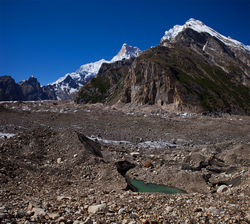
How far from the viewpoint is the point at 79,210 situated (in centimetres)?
901

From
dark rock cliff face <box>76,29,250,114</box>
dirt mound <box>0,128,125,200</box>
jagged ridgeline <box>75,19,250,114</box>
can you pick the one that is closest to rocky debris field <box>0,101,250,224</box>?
dirt mound <box>0,128,125,200</box>

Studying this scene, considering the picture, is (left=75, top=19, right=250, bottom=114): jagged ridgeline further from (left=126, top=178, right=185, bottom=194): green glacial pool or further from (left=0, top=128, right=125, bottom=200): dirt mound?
(left=0, top=128, right=125, bottom=200): dirt mound

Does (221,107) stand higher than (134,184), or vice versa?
(221,107)

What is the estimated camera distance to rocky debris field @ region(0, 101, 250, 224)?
8.61 metres

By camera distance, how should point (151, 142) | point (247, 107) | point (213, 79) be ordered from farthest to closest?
point (213, 79) < point (247, 107) < point (151, 142)

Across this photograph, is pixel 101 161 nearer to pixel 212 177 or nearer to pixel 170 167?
pixel 170 167

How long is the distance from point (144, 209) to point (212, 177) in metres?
11.2

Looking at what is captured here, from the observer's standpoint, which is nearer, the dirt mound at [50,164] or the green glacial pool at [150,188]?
the dirt mound at [50,164]

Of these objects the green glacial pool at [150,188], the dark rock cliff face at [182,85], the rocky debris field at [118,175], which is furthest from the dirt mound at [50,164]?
the dark rock cliff face at [182,85]

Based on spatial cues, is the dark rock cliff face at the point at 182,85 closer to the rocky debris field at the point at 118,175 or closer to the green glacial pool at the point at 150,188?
the rocky debris field at the point at 118,175

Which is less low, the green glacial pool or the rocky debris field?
the rocky debris field

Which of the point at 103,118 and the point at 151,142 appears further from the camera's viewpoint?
the point at 103,118

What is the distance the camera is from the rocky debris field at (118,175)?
28.2 ft

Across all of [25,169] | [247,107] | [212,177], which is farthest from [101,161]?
[247,107]
